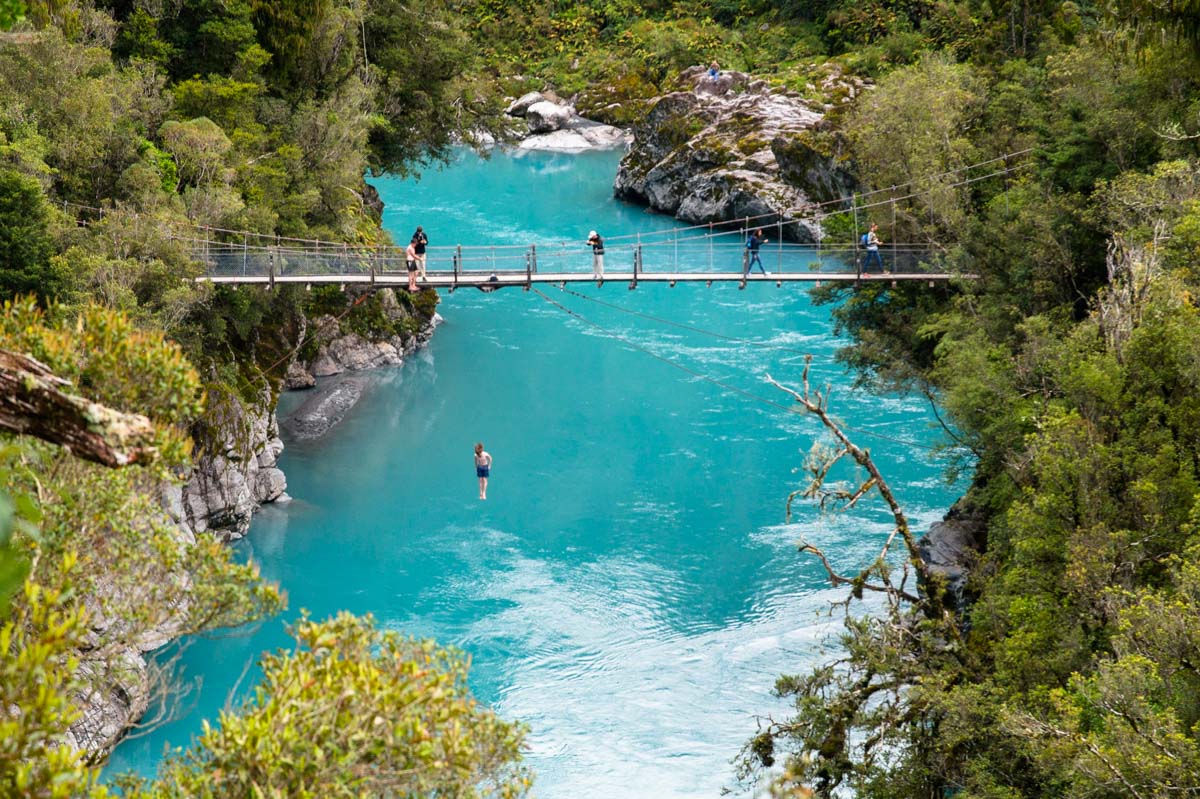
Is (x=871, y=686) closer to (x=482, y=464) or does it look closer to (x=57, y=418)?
(x=482, y=464)

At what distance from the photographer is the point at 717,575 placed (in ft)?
58.6

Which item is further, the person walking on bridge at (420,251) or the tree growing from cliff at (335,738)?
the person walking on bridge at (420,251)

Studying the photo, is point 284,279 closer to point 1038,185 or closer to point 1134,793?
point 1038,185

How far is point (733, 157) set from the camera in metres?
35.1

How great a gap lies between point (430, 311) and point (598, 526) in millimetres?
11042

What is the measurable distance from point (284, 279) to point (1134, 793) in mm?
14283

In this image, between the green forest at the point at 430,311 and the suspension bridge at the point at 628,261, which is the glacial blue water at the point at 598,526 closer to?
the green forest at the point at 430,311

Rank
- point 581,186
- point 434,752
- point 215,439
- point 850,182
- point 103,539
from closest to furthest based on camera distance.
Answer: point 434,752, point 103,539, point 215,439, point 850,182, point 581,186

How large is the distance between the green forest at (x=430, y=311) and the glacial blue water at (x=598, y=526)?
1456mm

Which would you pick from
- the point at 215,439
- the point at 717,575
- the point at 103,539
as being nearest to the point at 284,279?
the point at 215,439

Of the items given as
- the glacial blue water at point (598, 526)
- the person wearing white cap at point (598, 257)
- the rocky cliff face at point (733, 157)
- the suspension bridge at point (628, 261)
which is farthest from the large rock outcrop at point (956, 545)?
the rocky cliff face at point (733, 157)

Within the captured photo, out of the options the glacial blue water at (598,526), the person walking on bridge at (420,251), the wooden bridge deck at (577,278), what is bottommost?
the glacial blue water at (598,526)

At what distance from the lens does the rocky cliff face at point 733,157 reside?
33.3 metres

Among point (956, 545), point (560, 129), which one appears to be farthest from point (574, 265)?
point (560, 129)
